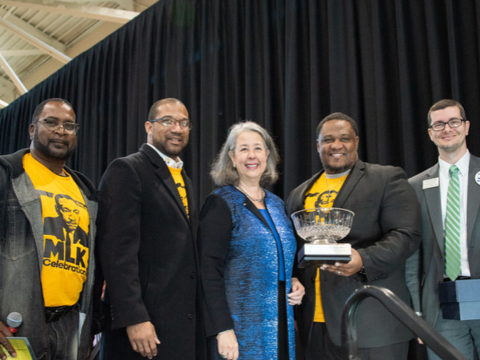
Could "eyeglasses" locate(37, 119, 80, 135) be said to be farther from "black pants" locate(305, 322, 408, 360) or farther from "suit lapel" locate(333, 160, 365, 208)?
"black pants" locate(305, 322, 408, 360)

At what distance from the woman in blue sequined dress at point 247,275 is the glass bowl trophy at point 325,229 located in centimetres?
13

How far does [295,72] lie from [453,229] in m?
1.97

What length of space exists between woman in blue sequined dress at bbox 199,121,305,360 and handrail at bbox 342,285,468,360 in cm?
78

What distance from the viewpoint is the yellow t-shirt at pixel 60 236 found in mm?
2021

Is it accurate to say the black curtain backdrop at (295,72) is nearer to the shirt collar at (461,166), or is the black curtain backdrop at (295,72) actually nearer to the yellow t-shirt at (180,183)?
the shirt collar at (461,166)

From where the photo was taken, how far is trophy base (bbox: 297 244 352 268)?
1930 millimetres

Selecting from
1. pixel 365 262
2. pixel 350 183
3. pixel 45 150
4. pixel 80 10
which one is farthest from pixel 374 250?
pixel 80 10

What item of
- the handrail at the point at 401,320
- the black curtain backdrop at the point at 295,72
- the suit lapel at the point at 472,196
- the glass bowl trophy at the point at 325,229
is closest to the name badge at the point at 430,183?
the suit lapel at the point at 472,196

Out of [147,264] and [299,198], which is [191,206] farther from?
[299,198]

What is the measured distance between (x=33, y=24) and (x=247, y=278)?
760cm

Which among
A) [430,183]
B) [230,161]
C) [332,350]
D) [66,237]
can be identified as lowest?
[332,350]

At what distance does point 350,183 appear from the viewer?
7.86ft

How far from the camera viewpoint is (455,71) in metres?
3.16

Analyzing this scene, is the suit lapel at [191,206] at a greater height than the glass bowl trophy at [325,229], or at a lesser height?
greater
